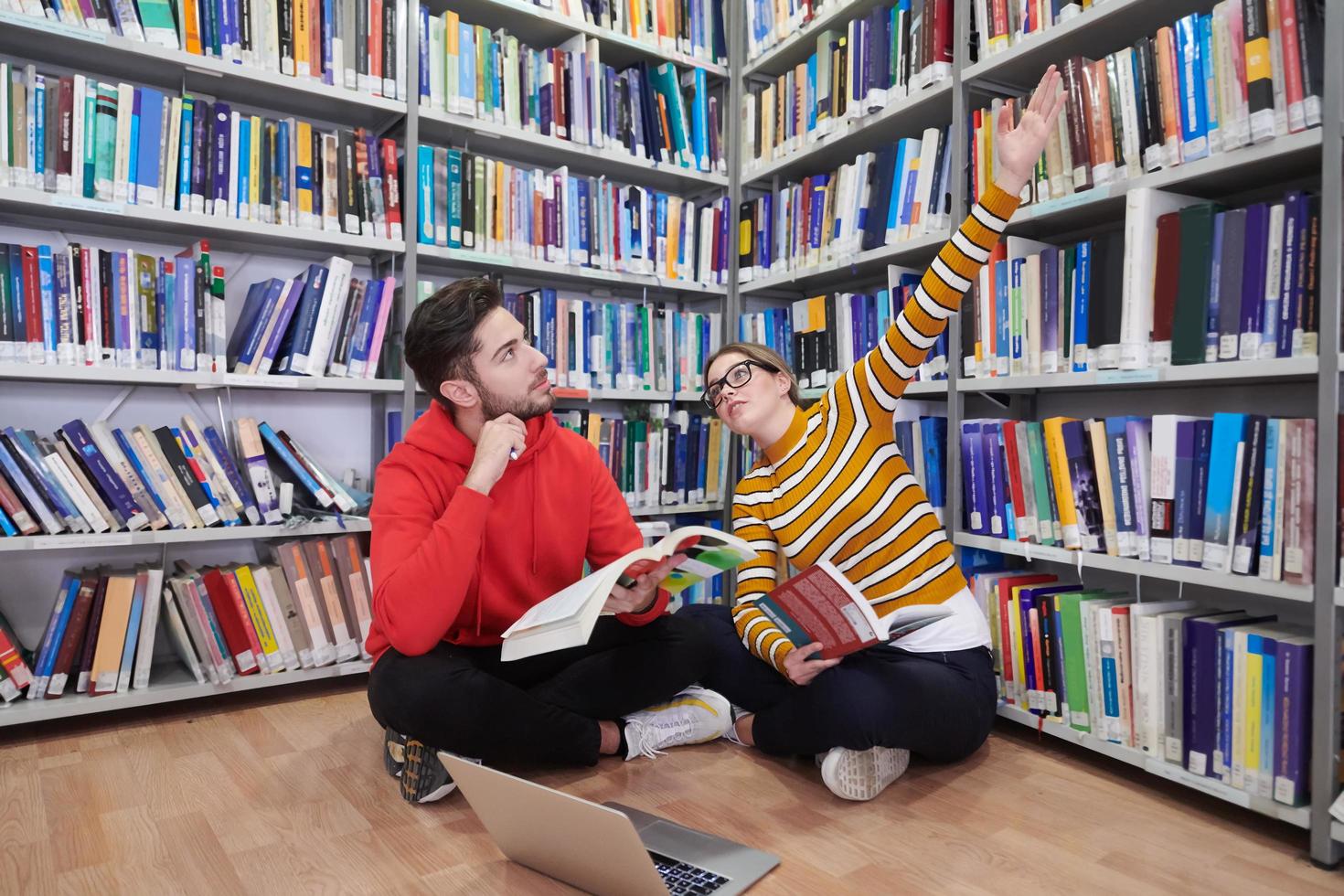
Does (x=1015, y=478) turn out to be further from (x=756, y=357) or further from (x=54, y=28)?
(x=54, y=28)

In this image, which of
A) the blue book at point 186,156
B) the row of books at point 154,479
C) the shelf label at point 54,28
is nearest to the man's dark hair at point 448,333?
the row of books at point 154,479

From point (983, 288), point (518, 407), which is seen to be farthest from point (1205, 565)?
point (518, 407)

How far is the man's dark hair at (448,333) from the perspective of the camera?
1738 millimetres

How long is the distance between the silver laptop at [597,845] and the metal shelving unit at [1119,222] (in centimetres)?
91

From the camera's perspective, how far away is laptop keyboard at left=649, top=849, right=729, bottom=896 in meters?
1.24

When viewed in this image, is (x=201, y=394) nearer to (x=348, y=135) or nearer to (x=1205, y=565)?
(x=348, y=135)

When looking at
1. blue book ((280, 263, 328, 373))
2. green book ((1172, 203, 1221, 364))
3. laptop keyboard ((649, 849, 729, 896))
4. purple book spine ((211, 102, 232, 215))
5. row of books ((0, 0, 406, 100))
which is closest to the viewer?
laptop keyboard ((649, 849, 729, 896))

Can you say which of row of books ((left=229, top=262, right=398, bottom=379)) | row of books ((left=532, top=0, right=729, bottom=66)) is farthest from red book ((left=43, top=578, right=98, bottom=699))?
row of books ((left=532, top=0, right=729, bottom=66))

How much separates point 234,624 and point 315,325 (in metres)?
0.79

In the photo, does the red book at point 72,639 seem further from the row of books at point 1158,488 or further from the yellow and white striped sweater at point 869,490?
the row of books at point 1158,488

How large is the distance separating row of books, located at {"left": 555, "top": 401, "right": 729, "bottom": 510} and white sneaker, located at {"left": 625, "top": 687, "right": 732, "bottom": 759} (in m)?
0.95

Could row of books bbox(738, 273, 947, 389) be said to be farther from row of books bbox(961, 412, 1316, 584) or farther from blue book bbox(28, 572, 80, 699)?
blue book bbox(28, 572, 80, 699)

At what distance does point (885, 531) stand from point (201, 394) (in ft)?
6.21

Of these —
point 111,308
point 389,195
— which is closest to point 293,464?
point 111,308
